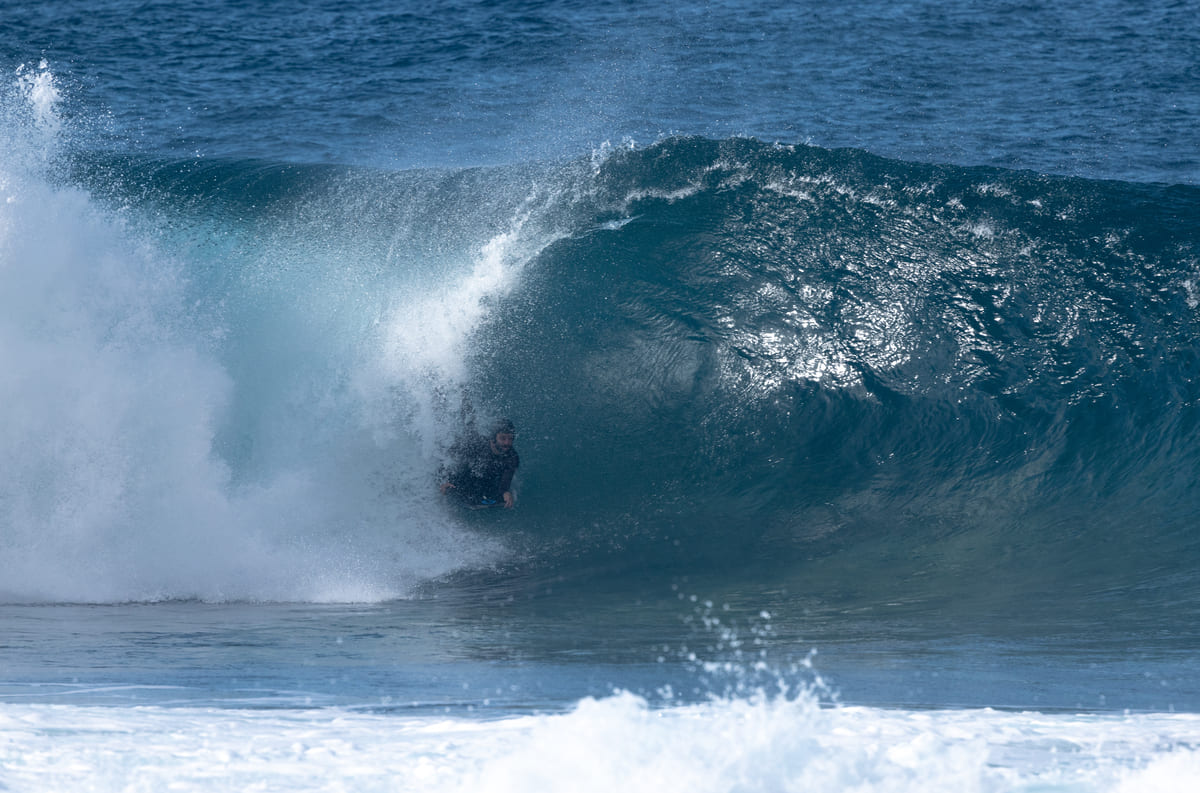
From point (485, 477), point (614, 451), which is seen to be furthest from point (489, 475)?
point (614, 451)

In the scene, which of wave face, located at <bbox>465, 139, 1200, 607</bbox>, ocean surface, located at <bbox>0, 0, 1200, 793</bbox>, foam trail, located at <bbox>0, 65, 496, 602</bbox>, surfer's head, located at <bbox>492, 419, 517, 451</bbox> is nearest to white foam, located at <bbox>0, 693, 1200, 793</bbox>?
ocean surface, located at <bbox>0, 0, 1200, 793</bbox>

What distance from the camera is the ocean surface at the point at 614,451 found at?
15.7 feet

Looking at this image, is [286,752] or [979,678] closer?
[286,752]

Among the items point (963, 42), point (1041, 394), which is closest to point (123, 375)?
point (1041, 394)

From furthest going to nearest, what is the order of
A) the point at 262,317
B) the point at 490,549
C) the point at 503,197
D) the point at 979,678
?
the point at 503,197, the point at 262,317, the point at 490,549, the point at 979,678

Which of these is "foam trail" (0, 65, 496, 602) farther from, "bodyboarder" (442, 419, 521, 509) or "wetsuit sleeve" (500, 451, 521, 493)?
"wetsuit sleeve" (500, 451, 521, 493)

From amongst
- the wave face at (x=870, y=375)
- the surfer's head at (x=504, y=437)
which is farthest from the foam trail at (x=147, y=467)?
the wave face at (x=870, y=375)

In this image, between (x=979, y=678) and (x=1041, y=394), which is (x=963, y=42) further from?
(x=979, y=678)

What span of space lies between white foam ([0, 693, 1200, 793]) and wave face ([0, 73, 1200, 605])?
8.70 feet

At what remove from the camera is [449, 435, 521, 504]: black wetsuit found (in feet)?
26.3

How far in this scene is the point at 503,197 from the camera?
10.9 metres

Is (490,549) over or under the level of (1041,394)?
under

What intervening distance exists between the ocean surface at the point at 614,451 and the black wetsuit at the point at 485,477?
26 cm

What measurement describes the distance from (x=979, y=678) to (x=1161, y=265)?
6.38m
